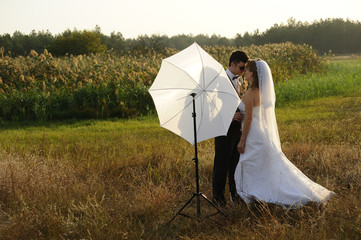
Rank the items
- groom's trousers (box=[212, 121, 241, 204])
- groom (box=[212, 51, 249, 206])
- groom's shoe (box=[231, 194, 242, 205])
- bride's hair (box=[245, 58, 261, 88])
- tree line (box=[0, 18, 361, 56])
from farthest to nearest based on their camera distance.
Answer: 1. tree line (box=[0, 18, 361, 56])
2. groom's shoe (box=[231, 194, 242, 205])
3. groom's trousers (box=[212, 121, 241, 204])
4. groom (box=[212, 51, 249, 206])
5. bride's hair (box=[245, 58, 261, 88])

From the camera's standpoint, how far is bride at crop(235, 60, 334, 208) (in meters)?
4.73

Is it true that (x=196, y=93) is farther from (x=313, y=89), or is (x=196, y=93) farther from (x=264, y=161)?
(x=313, y=89)

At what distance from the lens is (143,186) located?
561cm

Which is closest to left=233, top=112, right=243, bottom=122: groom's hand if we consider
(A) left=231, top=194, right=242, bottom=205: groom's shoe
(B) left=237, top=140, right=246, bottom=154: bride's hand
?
(B) left=237, top=140, right=246, bottom=154: bride's hand

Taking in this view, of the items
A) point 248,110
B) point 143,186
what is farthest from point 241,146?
point 143,186

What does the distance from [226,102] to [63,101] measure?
8713 millimetres

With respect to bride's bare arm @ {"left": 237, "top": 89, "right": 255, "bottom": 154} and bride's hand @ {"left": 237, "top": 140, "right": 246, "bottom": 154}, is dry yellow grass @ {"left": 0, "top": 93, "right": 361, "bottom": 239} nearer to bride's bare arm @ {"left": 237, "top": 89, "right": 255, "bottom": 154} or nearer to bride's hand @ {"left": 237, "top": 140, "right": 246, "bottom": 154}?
bride's hand @ {"left": 237, "top": 140, "right": 246, "bottom": 154}

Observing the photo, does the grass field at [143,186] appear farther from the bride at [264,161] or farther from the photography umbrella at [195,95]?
the photography umbrella at [195,95]

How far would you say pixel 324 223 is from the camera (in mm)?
4102

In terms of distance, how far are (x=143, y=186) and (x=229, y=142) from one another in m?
1.36

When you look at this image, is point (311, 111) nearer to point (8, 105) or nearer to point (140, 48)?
point (8, 105)

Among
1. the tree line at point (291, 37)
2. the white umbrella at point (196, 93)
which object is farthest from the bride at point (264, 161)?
the tree line at point (291, 37)

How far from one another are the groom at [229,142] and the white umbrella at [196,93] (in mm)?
462

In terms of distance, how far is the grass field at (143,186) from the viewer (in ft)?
14.2
